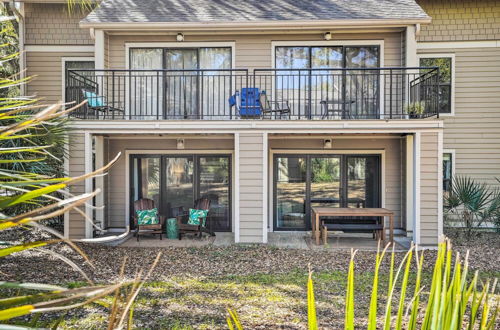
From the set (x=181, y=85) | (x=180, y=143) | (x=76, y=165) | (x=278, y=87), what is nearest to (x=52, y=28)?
(x=181, y=85)

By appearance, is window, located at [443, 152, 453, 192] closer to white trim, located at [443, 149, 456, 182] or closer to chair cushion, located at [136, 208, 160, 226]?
white trim, located at [443, 149, 456, 182]

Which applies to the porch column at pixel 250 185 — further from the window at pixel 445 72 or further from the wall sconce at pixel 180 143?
the window at pixel 445 72

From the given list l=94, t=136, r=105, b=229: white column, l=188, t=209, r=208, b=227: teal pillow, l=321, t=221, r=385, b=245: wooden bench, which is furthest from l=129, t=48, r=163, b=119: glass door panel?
l=321, t=221, r=385, b=245: wooden bench

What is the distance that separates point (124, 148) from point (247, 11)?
5.00m

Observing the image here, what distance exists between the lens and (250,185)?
8.79 metres

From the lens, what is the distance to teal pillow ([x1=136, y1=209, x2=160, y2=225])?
9531mm

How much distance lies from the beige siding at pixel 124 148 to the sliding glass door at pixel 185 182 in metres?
0.24

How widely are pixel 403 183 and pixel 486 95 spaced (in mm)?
3678

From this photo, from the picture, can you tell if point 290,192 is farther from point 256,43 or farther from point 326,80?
point 256,43

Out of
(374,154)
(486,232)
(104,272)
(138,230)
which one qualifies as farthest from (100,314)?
(486,232)

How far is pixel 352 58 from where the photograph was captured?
33.7 ft

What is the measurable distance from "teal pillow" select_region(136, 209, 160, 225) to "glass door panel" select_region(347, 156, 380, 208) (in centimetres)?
525

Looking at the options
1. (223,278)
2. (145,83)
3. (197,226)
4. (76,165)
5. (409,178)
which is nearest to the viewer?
(223,278)

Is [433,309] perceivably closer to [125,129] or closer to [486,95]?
[125,129]
